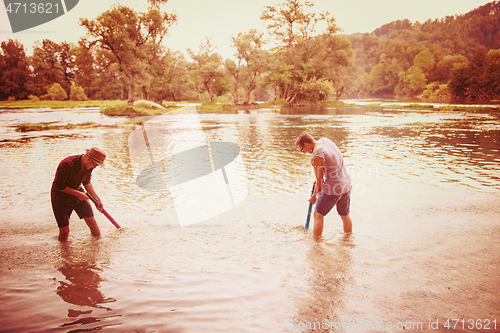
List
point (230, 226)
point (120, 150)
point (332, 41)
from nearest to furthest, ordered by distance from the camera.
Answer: point (230, 226)
point (120, 150)
point (332, 41)

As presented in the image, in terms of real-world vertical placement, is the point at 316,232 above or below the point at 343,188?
below

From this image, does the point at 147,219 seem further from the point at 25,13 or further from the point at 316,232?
the point at 25,13

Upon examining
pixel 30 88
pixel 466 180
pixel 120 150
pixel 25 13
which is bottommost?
pixel 466 180

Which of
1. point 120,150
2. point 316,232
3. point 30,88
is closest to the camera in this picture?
point 316,232

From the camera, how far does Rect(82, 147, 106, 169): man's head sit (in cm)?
550

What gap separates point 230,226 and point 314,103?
213 ft

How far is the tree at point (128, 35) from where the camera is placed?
43812 millimetres

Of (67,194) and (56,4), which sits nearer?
(67,194)

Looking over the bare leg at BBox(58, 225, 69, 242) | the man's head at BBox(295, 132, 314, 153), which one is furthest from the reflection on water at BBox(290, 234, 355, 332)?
the bare leg at BBox(58, 225, 69, 242)

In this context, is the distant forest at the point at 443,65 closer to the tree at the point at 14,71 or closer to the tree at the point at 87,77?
the tree at the point at 87,77

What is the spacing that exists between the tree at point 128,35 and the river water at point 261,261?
39218mm

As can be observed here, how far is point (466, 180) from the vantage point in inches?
413

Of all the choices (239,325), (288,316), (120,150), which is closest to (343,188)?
(288,316)

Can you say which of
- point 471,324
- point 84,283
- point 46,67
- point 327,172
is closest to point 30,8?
point 84,283
